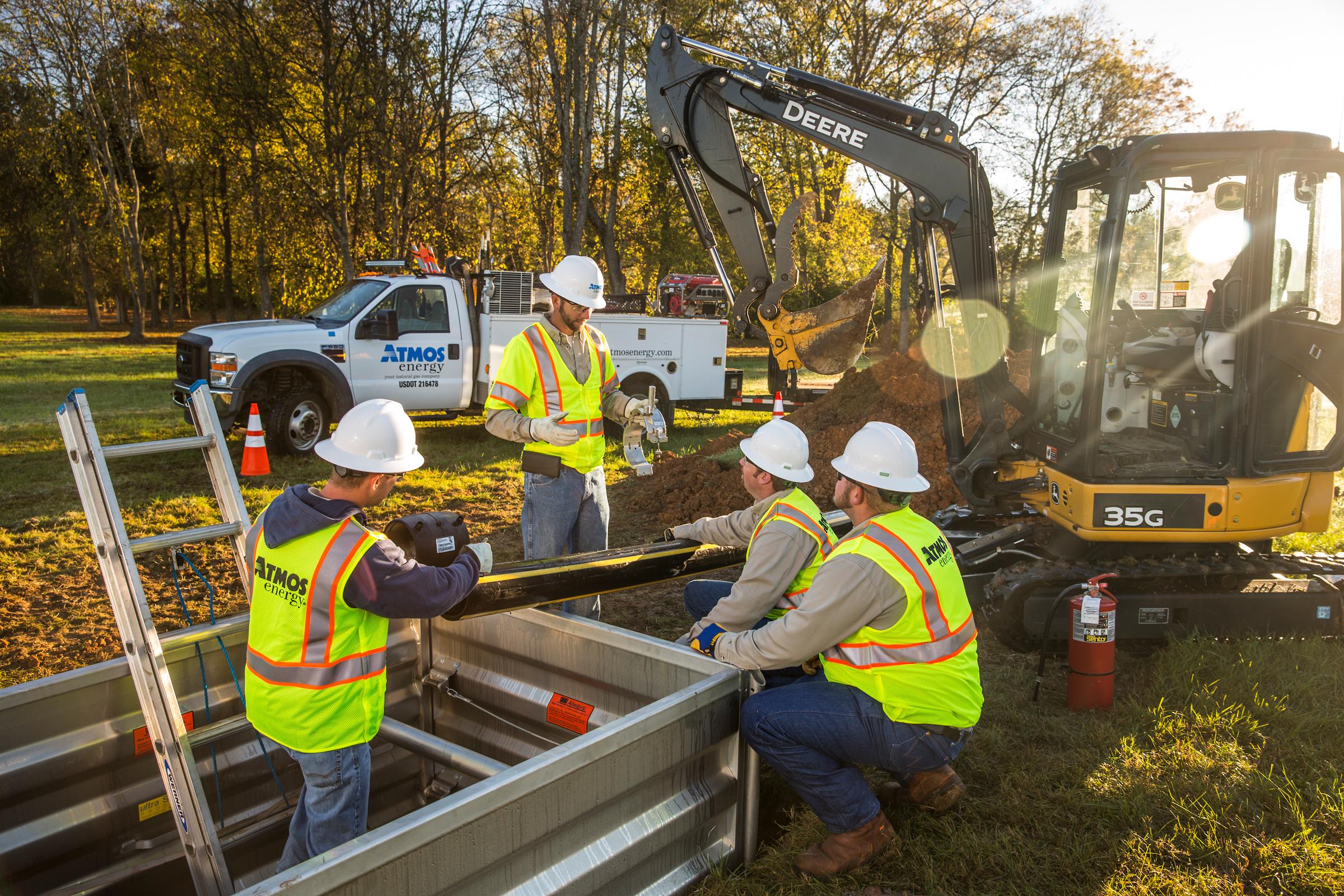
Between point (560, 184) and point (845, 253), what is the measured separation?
835 cm

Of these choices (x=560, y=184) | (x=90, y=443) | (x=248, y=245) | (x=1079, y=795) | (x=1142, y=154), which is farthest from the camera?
(x=248, y=245)

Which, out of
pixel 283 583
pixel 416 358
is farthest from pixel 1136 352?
pixel 416 358

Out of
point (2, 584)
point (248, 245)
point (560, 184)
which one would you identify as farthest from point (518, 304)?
point (248, 245)

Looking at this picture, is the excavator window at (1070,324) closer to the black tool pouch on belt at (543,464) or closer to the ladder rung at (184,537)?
the black tool pouch on belt at (543,464)

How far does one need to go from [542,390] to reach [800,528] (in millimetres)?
1667

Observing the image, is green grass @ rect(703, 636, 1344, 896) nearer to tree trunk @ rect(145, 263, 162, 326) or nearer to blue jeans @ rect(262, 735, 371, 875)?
blue jeans @ rect(262, 735, 371, 875)

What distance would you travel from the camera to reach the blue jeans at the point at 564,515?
462 centimetres

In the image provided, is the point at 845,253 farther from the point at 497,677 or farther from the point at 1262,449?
the point at 497,677

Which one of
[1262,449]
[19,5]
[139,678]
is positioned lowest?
[139,678]

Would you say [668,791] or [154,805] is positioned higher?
[668,791]

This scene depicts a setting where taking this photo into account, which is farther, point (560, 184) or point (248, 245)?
point (248, 245)

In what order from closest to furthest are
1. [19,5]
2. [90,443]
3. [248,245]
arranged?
[90,443] → [19,5] → [248,245]

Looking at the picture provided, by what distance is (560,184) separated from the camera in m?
25.5

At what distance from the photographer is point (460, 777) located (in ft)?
12.6
